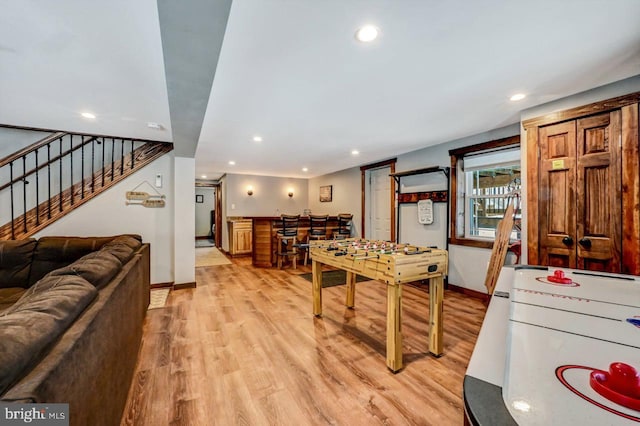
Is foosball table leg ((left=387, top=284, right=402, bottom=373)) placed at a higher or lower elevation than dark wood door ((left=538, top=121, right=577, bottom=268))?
lower

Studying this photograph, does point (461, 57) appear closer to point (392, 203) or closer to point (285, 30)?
point (285, 30)

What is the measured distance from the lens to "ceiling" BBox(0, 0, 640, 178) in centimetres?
143

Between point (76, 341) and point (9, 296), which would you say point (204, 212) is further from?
point (76, 341)

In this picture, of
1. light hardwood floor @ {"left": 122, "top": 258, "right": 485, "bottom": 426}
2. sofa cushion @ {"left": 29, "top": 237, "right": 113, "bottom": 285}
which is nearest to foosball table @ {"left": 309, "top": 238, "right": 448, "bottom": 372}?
light hardwood floor @ {"left": 122, "top": 258, "right": 485, "bottom": 426}

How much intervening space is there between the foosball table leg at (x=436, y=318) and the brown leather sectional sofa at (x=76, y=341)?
2.22m

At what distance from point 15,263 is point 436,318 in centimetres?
404

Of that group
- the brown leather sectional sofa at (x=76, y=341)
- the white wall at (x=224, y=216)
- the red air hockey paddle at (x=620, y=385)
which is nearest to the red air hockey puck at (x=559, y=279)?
the red air hockey paddle at (x=620, y=385)

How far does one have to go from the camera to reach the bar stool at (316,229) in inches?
228

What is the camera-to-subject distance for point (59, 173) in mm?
3713

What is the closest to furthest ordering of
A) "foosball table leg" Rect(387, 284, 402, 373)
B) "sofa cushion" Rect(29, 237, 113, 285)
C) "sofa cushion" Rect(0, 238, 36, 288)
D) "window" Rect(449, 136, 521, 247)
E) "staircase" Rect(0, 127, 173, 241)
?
"foosball table leg" Rect(387, 284, 402, 373) → "sofa cushion" Rect(0, 238, 36, 288) → "sofa cushion" Rect(29, 237, 113, 285) → "staircase" Rect(0, 127, 173, 241) → "window" Rect(449, 136, 521, 247)

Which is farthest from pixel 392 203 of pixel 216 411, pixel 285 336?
pixel 216 411

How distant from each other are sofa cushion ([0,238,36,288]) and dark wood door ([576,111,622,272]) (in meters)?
5.28

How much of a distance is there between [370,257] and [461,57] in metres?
1.64

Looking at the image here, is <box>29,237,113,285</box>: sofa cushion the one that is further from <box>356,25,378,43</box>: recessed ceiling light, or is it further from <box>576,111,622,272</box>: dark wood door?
<box>576,111,622,272</box>: dark wood door
